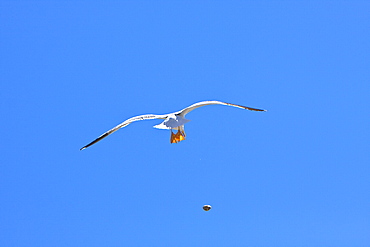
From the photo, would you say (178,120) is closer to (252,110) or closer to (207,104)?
(207,104)

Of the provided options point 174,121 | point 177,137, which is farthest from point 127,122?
point 177,137

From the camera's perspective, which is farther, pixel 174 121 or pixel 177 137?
pixel 177 137

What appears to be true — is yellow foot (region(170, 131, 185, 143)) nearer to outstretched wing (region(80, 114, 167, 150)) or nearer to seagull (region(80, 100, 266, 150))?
seagull (region(80, 100, 266, 150))

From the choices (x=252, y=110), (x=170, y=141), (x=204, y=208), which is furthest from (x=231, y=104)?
(x=204, y=208)

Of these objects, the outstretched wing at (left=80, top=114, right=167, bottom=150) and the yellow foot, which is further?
the yellow foot

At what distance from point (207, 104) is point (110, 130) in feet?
13.8

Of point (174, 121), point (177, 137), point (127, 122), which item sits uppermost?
point (127, 122)

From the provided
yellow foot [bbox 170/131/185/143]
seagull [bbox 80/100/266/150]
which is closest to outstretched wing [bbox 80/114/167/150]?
seagull [bbox 80/100/266/150]

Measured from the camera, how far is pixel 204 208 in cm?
2614

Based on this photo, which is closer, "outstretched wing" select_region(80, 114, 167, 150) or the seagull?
the seagull

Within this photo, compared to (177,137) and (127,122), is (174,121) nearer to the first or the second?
(177,137)

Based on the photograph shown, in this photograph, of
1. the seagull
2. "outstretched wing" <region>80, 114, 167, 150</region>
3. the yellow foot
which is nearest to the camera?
the seagull

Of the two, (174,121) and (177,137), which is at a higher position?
(174,121)

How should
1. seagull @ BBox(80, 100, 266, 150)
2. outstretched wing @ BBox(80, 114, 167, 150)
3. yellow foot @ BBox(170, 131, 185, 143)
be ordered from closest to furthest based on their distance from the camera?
seagull @ BBox(80, 100, 266, 150)
outstretched wing @ BBox(80, 114, 167, 150)
yellow foot @ BBox(170, 131, 185, 143)
